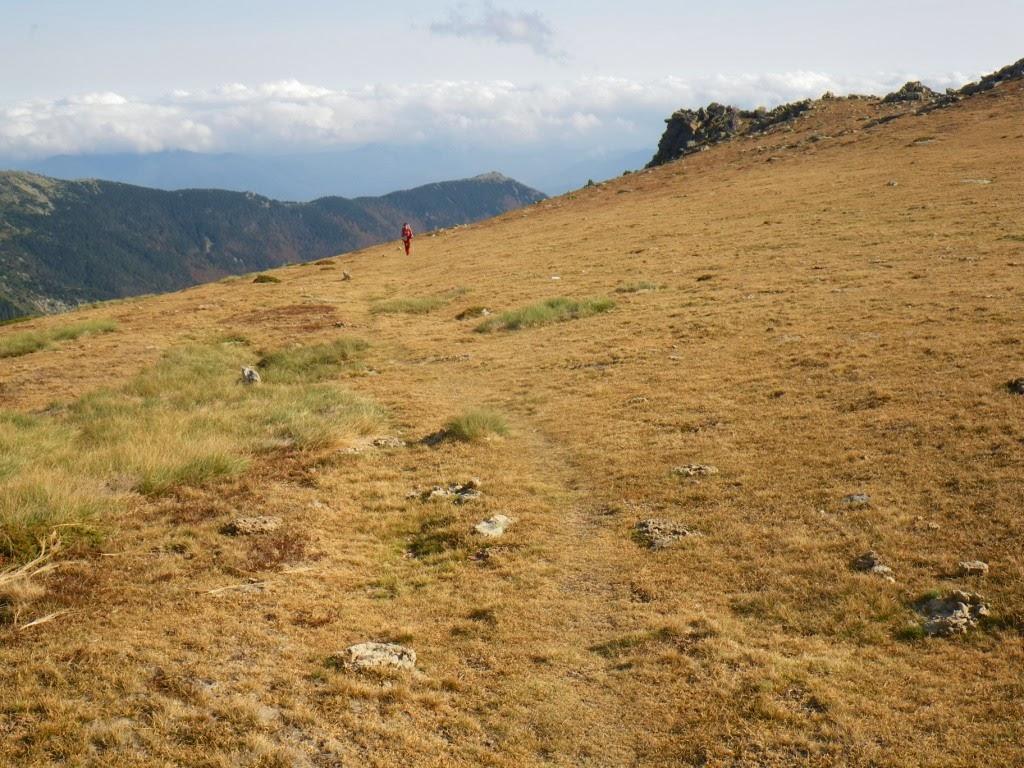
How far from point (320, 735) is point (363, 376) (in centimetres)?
1521

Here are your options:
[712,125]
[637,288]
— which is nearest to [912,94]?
[712,125]

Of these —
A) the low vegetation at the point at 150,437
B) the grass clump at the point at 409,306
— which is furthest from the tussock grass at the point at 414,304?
the low vegetation at the point at 150,437

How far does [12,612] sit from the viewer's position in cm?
753

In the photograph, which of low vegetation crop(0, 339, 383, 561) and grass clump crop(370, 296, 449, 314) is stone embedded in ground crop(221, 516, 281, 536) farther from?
grass clump crop(370, 296, 449, 314)

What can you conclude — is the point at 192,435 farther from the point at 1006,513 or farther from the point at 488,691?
the point at 1006,513

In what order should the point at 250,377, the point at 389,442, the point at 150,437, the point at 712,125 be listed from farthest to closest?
the point at 712,125
the point at 250,377
the point at 389,442
the point at 150,437

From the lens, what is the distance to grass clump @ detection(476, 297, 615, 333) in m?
26.1

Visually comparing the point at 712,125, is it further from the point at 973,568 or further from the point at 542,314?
the point at 973,568

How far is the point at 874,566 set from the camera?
8.49m

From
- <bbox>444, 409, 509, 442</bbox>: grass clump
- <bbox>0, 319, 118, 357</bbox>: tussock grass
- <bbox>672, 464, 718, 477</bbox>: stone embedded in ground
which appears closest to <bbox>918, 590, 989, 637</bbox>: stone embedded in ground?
<bbox>672, 464, 718, 477</bbox>: stone embedded in ground

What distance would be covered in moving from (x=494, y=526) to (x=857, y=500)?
499 cm

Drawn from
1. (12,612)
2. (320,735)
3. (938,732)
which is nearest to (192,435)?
(12,612)

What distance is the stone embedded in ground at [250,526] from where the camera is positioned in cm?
982

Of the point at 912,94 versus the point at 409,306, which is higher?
the point at 912,94
